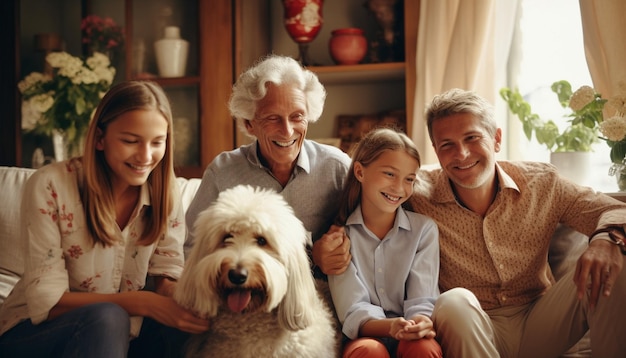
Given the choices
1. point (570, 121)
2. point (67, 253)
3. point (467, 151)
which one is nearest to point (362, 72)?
point (570, 121)

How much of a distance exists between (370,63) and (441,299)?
1.82 metres

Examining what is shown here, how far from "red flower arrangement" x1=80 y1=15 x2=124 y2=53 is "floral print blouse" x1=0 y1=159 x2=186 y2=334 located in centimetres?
174

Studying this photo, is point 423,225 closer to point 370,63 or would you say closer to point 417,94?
point 417,94

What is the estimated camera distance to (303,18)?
3205mm

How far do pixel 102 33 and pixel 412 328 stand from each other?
250 cm

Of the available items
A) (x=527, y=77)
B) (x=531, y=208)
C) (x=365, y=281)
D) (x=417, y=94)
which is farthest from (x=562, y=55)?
(x=365, y=281)

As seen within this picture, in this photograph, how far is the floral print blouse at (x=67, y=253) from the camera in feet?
5.26

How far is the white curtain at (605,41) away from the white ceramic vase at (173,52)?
77.8 inches

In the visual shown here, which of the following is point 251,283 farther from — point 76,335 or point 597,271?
point 597,271

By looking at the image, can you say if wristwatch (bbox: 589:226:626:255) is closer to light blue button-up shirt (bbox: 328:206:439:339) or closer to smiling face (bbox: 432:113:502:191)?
smiling face (bbox: 432:113:502:191)

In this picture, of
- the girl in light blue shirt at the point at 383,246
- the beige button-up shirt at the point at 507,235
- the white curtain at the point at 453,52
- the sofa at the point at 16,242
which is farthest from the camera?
the white curtain at the point at 453,52

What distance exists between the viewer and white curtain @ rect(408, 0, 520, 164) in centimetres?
290

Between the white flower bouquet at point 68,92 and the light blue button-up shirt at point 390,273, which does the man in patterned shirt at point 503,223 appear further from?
the white flower bouquet at point 68,92

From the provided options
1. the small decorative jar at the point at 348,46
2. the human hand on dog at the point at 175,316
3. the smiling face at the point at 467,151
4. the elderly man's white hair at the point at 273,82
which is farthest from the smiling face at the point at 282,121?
the small decorative jar at the point at 348,46
